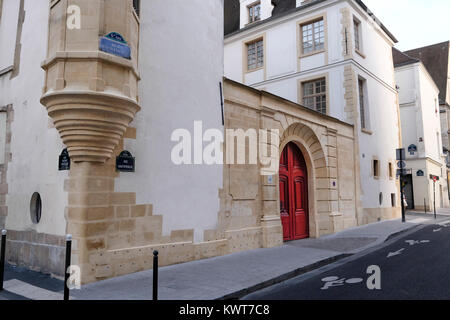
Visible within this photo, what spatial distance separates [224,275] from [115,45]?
4279 millimetres

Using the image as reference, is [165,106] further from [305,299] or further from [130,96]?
[305,299]

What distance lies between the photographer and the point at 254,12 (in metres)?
19.5

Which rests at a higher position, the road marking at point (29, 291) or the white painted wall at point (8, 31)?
the white painted wall at point (8, 31)

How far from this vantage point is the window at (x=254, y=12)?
19.2 metres

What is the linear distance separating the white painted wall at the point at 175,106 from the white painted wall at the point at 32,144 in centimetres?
132

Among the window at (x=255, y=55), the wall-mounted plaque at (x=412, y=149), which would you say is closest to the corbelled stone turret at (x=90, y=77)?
the window at (x=255, y=55)

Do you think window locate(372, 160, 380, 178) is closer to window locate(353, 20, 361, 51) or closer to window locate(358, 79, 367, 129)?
window locate(358, 79, 367, 129)

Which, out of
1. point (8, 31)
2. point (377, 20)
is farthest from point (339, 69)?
point (8, 31)

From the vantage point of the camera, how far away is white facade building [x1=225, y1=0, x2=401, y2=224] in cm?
1533

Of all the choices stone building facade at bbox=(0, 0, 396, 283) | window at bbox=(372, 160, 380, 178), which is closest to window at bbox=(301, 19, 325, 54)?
window at bbox=(372, 160, 380, 178)

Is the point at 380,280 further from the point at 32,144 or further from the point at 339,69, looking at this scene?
the point at 339,69

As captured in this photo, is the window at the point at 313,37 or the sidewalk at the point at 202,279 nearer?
the sidewalk at the point at 202,279

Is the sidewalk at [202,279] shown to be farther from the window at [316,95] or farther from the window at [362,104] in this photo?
the window at [362,104]
